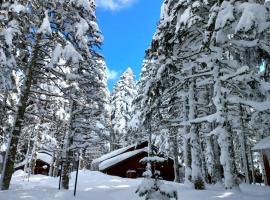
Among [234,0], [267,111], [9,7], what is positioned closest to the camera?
[234,0]

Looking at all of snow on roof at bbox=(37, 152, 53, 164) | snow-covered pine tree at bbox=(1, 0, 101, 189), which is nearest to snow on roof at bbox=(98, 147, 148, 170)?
snow on roof at bbox=(37, 152, 53, 164)

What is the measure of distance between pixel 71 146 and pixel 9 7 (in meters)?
9.98

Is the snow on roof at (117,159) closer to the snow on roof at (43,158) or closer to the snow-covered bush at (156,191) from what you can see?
the snow on roof at (43,158)

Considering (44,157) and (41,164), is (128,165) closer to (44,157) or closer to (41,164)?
(44,157)

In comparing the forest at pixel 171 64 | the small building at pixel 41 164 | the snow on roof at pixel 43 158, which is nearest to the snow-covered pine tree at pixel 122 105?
the snow on roof at pixel 43 158

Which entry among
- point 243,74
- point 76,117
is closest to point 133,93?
point 76,117

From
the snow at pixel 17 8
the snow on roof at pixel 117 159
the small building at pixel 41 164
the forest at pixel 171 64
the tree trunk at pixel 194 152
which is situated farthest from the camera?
the small building at pixel 41 164

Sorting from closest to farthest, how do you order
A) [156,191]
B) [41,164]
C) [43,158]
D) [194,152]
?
1. [156,191]
2. [194,152]
3. [43,158]
4. [41,164]

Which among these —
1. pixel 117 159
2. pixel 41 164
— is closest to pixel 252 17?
pixel 117 159

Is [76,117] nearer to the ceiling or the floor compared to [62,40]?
nearer to the floor

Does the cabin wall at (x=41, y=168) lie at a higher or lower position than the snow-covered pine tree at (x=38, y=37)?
lower

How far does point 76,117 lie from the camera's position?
20.1 m

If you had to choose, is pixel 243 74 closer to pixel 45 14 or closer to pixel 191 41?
pixel 191 41

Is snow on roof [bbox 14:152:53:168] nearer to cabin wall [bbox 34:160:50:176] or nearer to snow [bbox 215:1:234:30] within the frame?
cabin wall [bbox 34:160:50:176]
